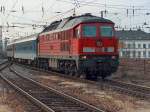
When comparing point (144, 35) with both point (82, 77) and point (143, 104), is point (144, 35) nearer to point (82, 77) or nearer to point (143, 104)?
point (82, 77)

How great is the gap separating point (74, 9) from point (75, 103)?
22.8 m

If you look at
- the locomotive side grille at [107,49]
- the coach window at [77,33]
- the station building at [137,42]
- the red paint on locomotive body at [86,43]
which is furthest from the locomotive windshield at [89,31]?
the station building at [137,42]

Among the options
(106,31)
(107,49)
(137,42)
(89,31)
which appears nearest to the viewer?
(107,49)

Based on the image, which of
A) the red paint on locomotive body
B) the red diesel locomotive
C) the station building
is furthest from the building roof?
the red diesel locomotive

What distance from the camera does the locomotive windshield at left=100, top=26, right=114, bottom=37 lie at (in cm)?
2512

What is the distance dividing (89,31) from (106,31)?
1.07 metres

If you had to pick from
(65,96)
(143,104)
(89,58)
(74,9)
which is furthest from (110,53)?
(74,9)

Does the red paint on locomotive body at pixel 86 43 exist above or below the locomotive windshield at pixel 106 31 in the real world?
below

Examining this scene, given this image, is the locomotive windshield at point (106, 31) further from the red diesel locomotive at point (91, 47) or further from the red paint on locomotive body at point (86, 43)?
the red paint on locomotive body at point (86, 43)

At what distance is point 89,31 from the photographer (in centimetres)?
2494

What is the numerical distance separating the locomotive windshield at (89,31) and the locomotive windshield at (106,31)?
1.61 feet

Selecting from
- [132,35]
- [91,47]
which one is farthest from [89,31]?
[132,35]

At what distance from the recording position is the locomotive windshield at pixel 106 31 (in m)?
25.1

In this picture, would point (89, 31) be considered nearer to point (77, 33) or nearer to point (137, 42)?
point (77, 33)
